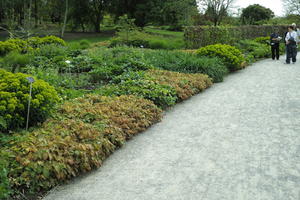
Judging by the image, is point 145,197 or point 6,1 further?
point 6,1

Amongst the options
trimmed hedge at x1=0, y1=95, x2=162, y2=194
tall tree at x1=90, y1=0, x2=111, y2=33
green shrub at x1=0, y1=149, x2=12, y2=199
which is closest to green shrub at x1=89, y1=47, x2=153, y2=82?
trimmed hedge at x1=0, y1=95, x2=162, y2=194

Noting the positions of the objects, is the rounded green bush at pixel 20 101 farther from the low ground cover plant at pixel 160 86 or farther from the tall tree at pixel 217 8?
the tall tree at pixel 217 8

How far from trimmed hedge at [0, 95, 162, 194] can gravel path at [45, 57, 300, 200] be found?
0.19m

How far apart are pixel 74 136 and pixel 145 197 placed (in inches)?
65.0

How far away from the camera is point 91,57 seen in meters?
12.1

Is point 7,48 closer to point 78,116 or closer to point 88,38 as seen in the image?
point 78,116

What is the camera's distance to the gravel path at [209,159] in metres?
3.97

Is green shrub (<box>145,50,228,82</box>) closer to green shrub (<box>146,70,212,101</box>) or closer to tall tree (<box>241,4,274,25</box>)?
green shrub (<box>146,70,212,101</box>)

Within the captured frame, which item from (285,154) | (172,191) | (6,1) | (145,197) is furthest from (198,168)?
(6,1)

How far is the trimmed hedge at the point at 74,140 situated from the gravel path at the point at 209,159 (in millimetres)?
186

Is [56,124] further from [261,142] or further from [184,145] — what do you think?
[261,142]

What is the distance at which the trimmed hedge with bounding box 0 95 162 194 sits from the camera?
399 cm

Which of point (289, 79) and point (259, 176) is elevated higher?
point (289, 79)

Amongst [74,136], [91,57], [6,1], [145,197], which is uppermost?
[6,1]
